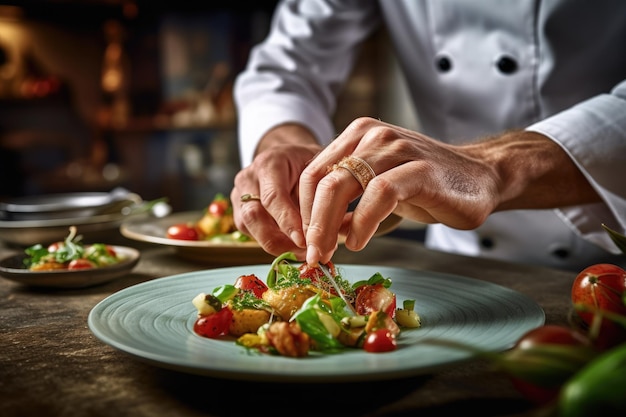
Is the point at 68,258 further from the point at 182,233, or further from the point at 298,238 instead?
the point at 298,238

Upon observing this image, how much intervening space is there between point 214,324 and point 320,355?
0.17 m

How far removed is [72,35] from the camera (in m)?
5.68

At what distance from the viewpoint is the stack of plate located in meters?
1.67

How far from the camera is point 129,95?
5.81 meters

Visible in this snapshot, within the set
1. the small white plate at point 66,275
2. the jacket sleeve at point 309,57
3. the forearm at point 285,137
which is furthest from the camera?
the jacket sleeve at point 309,57

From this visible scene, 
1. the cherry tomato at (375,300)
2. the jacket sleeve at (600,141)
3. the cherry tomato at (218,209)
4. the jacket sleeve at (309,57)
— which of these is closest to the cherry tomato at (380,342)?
the cherry tomato at (375,300)

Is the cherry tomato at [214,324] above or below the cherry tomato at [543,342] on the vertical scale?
below

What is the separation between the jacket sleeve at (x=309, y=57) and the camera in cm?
214

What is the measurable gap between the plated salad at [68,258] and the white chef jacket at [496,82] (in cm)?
62

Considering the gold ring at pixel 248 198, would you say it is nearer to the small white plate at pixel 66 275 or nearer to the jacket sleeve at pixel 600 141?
the small white plate at pixel 66 275

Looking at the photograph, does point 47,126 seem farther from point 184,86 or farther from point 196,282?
point 196,282

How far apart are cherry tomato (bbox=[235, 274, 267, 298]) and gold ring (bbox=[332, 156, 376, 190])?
222 millimetres

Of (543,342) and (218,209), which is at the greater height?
(543,342)

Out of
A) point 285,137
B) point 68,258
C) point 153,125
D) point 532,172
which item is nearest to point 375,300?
point 532,172
